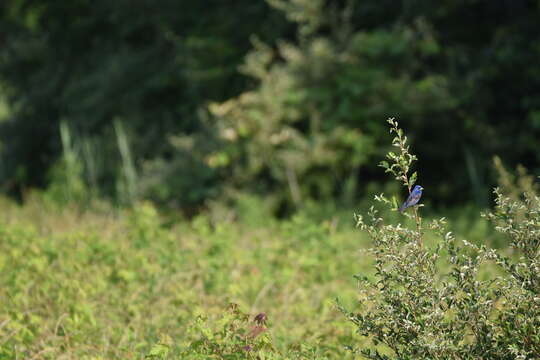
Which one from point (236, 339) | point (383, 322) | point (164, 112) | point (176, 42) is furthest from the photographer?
point (164, 112)

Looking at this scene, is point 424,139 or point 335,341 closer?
point 335,341

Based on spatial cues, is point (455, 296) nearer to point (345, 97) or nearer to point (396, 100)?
point (396, 100)

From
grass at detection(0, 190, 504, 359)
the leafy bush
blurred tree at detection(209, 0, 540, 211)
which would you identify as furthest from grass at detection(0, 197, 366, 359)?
blurred tree at detection(209, 0, 540, 211)

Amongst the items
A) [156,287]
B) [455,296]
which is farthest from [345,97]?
[455,296]

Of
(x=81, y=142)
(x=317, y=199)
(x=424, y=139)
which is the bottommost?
(x=81, y=142)

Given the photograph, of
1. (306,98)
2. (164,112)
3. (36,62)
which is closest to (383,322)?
(306,98)

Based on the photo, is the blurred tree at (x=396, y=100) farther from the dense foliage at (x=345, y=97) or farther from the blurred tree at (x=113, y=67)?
the blurred tree at (x=113, y=67)

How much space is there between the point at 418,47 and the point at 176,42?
3.66 m

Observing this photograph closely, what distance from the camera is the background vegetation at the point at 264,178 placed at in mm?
2482

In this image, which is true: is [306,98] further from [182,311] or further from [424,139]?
[182,311]

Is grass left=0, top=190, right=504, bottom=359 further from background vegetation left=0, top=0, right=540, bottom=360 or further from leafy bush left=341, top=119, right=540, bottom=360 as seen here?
leafy bush left=341, top=119, right=540, bottom=360

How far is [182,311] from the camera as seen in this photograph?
350cm

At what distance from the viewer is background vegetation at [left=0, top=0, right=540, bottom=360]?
2.48m

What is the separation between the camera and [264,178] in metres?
8.67
